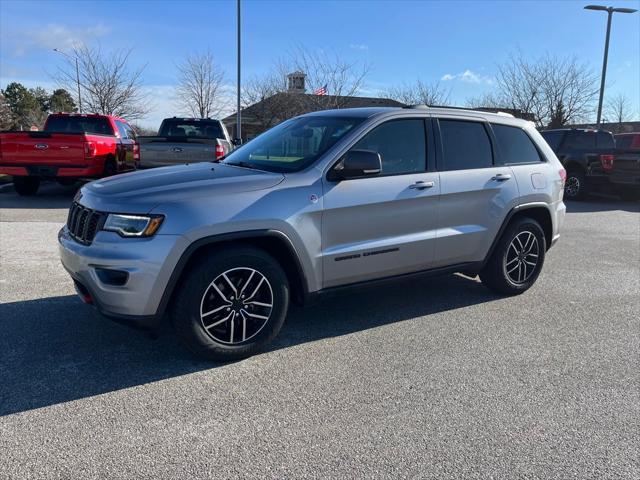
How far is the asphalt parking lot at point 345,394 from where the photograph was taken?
2627mm

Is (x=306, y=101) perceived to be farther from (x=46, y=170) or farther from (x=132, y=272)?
(x=132, y=272)

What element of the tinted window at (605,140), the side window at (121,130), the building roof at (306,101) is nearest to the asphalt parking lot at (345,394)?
the side window at (121,130)

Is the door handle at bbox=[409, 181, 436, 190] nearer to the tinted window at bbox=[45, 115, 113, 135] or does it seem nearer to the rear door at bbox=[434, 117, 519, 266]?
the rear door at bbox=[434, 117, 519, 266]

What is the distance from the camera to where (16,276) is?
18.3 feet

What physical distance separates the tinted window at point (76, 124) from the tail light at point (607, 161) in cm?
1253

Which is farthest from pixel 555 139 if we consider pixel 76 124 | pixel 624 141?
pixel 76 124

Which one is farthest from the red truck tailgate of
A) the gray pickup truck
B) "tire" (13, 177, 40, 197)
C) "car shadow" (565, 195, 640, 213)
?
"car shadow" (565, 195, 640, 213)

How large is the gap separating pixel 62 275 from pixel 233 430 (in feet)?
12.1

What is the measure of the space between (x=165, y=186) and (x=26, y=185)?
32.0 feet

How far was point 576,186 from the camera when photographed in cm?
1429

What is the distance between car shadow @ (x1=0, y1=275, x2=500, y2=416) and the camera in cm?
332

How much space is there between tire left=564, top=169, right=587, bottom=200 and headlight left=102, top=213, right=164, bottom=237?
1349 centimetres

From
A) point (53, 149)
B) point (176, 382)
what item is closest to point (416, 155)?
point (176, 382)

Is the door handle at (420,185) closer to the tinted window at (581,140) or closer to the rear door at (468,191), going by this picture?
the rear door at (468,191)
